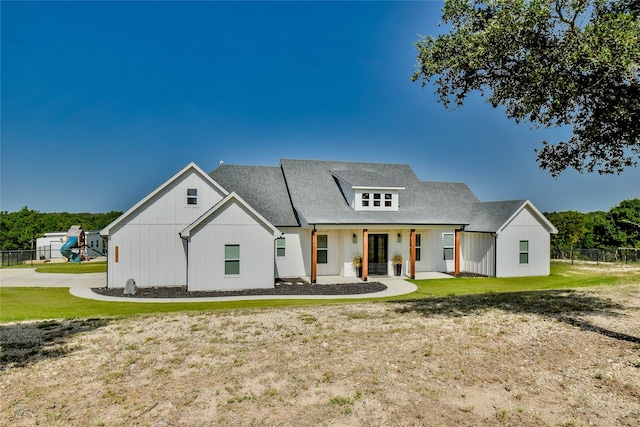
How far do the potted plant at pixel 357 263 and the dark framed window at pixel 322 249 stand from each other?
1.59m

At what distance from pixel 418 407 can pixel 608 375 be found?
12.4ft

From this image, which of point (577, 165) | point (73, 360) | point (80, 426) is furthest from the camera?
point (577, 165)

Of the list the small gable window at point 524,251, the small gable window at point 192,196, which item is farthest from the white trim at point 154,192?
the small gable window at point 524,251

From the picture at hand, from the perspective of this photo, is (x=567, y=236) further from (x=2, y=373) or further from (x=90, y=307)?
(x=2, y=373)

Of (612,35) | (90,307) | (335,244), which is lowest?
(90,307)

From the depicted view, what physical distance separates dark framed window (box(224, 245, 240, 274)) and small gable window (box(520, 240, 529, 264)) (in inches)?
673

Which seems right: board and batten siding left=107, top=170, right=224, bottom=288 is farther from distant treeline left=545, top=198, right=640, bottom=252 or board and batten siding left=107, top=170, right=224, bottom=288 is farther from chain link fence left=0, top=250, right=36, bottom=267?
distant treeline left=545, top=198, right=640, bottom=252

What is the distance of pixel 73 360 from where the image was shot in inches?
311

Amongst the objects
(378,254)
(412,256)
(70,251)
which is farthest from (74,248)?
(412,256)

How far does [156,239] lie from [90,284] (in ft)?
15.0

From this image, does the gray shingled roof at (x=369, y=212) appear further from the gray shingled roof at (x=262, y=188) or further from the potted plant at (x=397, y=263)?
the potted plant at (x=397, y=263)

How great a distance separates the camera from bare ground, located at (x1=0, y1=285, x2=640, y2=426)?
18.5 ft

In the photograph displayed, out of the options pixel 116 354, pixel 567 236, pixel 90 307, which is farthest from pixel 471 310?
pixel 567 236

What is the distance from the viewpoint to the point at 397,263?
76.0 feet
